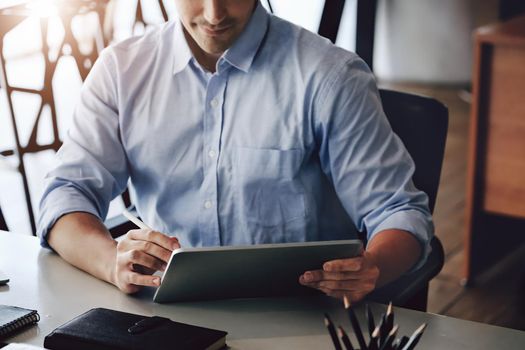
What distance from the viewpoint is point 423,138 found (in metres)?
1.89

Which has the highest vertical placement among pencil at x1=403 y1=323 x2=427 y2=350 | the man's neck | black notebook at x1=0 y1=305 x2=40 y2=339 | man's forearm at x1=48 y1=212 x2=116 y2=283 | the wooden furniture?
the man's neck

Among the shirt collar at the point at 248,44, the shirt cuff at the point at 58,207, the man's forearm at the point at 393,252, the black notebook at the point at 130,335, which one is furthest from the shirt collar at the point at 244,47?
the black notebook at the point at 130,335

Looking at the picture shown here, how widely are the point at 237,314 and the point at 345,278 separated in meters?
0.18

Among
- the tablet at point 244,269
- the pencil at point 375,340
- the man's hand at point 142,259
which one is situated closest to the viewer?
the pencil at point 375,340

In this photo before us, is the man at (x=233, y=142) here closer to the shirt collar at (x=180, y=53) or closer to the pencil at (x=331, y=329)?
the shirt collar at (x=180, y=53)

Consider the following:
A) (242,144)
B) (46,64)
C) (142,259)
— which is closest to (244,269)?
(142,259)

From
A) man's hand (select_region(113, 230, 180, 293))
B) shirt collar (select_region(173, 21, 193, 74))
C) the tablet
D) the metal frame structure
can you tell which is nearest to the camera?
the tablet

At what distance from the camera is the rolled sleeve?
1713mm

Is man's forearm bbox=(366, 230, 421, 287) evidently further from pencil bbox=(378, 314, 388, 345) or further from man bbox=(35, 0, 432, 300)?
pencil bbox=(378, 314, 388, 345)

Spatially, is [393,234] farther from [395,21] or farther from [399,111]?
[395,21]

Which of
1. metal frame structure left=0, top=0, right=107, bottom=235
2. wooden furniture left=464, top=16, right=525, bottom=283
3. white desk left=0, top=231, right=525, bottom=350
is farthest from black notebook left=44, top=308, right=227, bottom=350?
wooden furniture left=464, top=16, right=525, bottom=283

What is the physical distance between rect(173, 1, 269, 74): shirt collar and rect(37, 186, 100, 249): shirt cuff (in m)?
0.33

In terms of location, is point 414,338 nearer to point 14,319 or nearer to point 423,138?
point 14,319

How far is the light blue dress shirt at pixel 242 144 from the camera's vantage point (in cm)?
169
